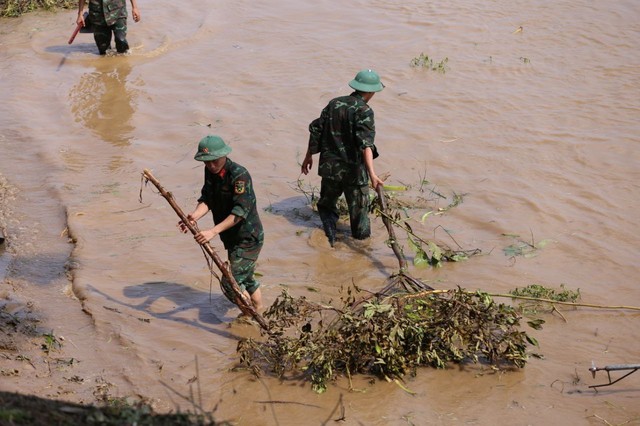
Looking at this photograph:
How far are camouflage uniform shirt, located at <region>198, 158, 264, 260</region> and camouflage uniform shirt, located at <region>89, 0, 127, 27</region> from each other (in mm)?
6833

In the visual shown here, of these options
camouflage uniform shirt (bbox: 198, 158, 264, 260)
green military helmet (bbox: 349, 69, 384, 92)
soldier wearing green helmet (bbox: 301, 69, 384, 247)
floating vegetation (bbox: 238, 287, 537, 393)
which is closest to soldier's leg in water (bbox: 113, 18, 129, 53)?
soldier wearing green helmet (bbox: 301, 69, 384, 247)

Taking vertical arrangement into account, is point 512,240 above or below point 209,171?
below

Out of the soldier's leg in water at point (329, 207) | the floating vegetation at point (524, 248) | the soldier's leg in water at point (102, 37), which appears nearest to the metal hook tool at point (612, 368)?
the floating vegetation at point (524, 248)

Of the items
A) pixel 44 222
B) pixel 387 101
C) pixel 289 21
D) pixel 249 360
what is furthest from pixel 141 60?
pixel 249 360

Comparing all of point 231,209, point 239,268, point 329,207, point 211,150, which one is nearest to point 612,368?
point 239,268

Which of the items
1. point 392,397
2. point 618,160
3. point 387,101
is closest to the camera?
point 392,397

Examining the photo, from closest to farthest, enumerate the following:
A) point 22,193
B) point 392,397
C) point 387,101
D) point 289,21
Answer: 1. point 392,397
2. point 22,193
3. point 387,101
4. point 289,21

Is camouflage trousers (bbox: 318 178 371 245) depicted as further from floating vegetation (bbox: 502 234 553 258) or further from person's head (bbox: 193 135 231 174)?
person's head (bbox: 193 135 231 174)

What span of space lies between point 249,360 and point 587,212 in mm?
4365

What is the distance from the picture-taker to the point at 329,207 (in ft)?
26.0

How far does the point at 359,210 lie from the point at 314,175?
1.67 meters

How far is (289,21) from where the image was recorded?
14039 mm

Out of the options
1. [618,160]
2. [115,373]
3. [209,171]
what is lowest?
[115,373]

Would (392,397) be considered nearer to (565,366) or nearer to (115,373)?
(565,366)
